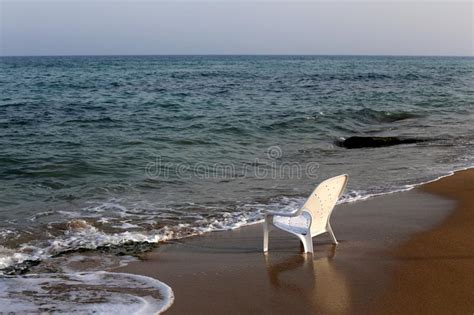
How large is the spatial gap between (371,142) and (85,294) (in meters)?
10.6

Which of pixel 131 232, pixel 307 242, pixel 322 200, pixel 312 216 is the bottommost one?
pixel 131 232

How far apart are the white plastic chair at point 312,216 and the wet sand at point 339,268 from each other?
175 millimetres

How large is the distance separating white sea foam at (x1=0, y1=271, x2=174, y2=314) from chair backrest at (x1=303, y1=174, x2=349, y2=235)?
175cm

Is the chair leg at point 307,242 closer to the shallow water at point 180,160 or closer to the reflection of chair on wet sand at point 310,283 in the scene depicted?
the reflection of chair on wet sand at point 310,283

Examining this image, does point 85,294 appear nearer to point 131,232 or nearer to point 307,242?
point 131,232

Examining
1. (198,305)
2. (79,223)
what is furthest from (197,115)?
(198,305)

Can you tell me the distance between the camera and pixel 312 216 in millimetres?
5844

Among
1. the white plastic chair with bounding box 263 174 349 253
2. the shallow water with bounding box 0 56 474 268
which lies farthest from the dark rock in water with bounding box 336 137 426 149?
the white plastic chair with bounding box 263 174 349 253

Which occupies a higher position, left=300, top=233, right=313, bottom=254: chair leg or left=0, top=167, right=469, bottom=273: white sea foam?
left=300, top=233, right=313, bottom=254: chair leg

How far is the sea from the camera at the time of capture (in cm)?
702

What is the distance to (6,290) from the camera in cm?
480

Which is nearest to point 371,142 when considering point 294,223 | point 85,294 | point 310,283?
point 294,223

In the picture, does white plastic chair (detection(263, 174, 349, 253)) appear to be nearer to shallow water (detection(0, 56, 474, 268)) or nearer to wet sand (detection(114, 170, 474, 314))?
wet sand (detection(114, 170, 474, 314))

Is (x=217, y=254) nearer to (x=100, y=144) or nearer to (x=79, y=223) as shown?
(x=79, y=223)
